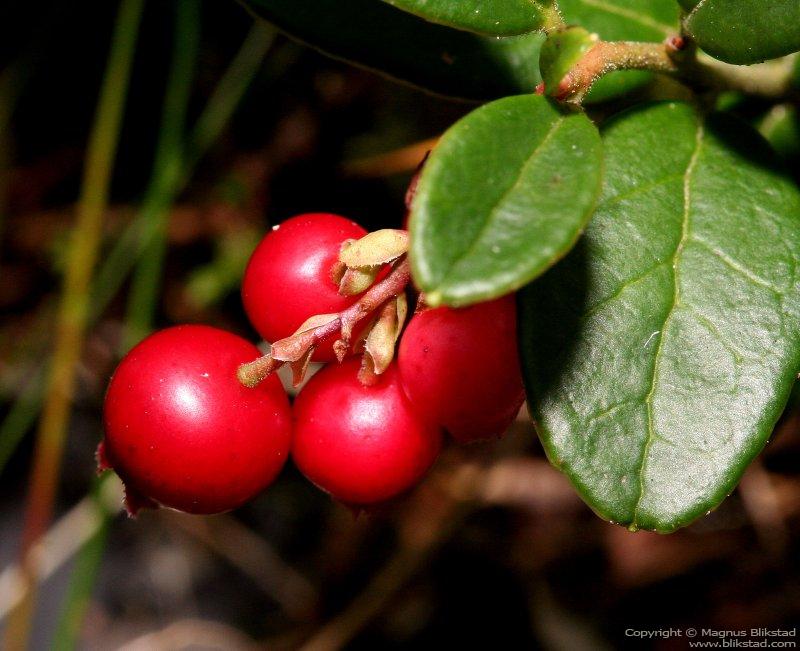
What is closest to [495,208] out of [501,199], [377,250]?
[501,199]

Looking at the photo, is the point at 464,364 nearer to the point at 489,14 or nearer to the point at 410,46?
the point at 489,14

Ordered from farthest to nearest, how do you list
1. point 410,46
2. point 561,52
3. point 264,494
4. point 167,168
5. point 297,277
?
point 264,494 < point 167,168 < point 410,46 < point 297,277 < point 561,52

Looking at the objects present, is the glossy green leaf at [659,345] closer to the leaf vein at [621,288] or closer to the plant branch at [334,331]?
the leaf vein at [621,288]

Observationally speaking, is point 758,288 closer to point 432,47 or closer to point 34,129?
point 432,47

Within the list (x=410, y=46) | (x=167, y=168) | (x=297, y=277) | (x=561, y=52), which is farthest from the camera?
(x=167, y=168)

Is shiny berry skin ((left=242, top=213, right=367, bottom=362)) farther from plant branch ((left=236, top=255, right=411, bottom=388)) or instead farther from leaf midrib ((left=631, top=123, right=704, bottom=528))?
leaf midrib ((left=631, top=123, right=704, bottom=528))

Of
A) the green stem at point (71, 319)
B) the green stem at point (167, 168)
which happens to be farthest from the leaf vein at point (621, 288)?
the green stem at point (71, 319)

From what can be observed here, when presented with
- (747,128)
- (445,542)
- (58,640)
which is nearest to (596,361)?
(747,128)
